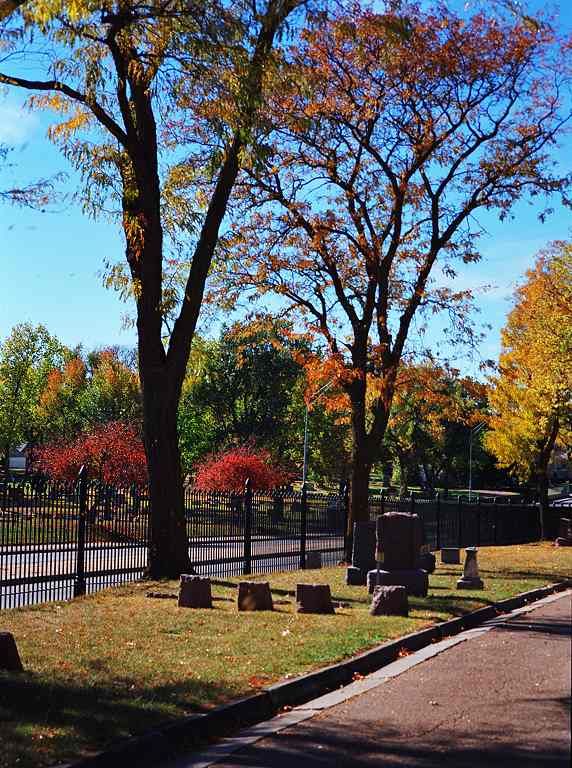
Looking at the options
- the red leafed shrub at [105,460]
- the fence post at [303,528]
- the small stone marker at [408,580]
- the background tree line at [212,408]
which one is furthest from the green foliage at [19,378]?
the small stone marker at [408,580]

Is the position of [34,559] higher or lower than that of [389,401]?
lower

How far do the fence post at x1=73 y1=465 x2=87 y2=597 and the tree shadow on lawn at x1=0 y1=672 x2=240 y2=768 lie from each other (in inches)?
240

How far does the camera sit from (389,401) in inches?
934

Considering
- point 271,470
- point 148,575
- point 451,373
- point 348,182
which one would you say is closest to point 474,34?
point 348,182

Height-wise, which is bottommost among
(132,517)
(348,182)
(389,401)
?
(132,517)

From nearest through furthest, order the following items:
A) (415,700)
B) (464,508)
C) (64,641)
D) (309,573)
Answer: (415,700) → (64,641) → (309,573) → (464,508)

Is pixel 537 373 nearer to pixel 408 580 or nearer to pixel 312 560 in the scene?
pixel 312 560

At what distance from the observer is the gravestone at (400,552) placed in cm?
1572

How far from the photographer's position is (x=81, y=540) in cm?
1477

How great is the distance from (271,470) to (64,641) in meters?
32.6

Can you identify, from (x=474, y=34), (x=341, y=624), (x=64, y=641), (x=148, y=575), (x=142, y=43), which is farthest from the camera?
(x=474, y=34)

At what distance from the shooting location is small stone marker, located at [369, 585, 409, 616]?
43.9ft

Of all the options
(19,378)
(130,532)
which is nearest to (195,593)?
(130,532)

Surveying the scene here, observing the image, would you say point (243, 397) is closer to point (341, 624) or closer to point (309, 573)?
point (309, 573)
